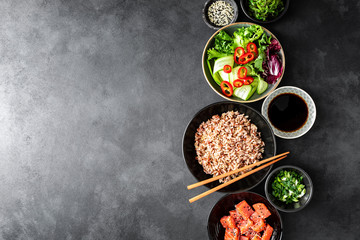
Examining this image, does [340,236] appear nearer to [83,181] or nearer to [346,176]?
[346,176]

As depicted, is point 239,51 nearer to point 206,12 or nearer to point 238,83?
point 238,83

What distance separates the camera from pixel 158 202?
10.4 ft

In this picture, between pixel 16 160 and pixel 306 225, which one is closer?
pixel 306 225

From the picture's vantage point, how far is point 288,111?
291 centimetres

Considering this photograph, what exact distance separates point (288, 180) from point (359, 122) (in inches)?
40.7

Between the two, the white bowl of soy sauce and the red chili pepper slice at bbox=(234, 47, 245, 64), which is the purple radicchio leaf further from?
the red chili pepper slice at bbox=(234, 47, 245, 64)

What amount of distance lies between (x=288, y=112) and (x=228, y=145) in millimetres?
734

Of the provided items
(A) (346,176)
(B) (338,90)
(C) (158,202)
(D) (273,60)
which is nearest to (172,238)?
(C) (158,202)

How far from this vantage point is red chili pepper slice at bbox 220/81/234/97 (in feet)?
9.34

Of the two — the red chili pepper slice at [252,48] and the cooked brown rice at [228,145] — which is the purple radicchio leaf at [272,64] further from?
the cooked brown rice at [228,145]

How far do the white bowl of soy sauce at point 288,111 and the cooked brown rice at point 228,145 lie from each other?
228 mm

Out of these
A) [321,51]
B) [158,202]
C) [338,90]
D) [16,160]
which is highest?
[321,51]

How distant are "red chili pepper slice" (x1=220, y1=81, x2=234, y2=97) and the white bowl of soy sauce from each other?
38cm

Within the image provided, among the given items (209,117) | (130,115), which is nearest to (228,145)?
(209,117)
